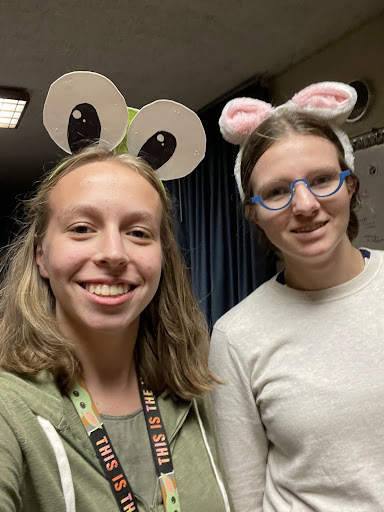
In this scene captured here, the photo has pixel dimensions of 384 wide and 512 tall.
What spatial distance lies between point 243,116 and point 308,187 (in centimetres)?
31

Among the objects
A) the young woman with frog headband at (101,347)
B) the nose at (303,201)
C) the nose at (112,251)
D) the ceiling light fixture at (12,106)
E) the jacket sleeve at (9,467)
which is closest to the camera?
the jacket sleeve at (9,467)

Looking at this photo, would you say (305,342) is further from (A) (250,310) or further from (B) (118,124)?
(B) (118,124)

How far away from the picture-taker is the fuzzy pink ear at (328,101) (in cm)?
135

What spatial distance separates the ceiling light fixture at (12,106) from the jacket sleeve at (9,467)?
3055 mm

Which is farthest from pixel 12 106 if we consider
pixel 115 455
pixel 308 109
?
pixel 115 455

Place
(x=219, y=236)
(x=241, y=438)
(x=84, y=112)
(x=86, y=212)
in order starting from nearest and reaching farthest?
(x=86, y=212) < (x=84, y=112) < (x=241, y=438) < (x=219, y=236)

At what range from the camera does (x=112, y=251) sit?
1.00 meters

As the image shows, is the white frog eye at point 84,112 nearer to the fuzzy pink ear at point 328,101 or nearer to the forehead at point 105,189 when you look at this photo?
the forehead at point 105,189

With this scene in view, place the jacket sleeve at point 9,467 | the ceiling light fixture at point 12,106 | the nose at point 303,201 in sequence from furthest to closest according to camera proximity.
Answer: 1. the ceiling light fixture at point 12,106
2. the nose at point 303,201
3. the jacket sleeve at point 9,467

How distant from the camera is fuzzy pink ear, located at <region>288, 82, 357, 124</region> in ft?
4.43

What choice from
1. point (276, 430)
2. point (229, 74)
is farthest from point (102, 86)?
point (229, 74)

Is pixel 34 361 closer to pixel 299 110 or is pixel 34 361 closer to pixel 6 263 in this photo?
pixel 6 263

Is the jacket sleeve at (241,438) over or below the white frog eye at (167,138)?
below

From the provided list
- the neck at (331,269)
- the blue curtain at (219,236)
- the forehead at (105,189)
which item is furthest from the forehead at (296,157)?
the blue curtain at (219,236)
